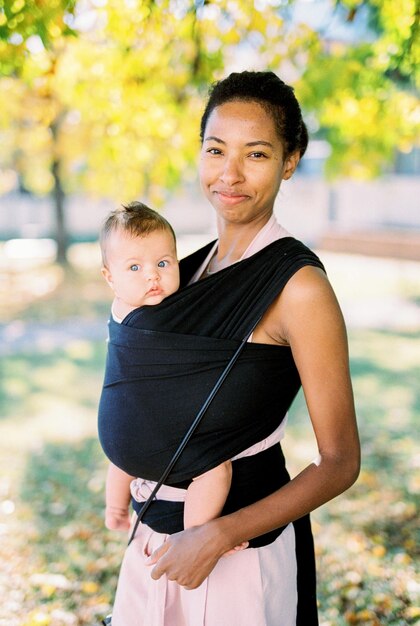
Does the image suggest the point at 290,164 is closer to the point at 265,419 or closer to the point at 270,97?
the point at 270,97

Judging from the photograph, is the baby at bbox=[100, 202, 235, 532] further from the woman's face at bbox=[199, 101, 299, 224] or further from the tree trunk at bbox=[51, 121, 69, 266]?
the tree trunk at bbox=[51, 121, 69, 266]

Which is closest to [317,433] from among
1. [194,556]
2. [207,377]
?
[207,377]

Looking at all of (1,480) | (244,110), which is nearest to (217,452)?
(244,110)

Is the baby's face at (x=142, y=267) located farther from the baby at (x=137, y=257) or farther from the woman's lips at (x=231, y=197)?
the woman's lips at (x=231, y=197)

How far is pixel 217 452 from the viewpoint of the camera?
1.72m

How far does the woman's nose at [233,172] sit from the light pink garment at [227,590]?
5.5 inches

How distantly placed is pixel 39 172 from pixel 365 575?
13363mm

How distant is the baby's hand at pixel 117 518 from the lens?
2.23 m

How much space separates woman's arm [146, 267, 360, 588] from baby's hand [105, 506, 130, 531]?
58cm

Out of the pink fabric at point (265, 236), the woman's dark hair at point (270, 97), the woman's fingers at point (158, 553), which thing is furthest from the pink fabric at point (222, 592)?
the woman's dark hair at point (270, 97)

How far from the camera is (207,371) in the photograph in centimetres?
170

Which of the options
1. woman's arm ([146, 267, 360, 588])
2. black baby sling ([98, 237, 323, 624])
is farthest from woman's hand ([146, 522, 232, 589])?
black baby sling ([98, 237, 323, 624])

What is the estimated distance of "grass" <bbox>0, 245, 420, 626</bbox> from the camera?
3.99m

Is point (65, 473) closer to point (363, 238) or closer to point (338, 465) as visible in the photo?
point (338, 465)
